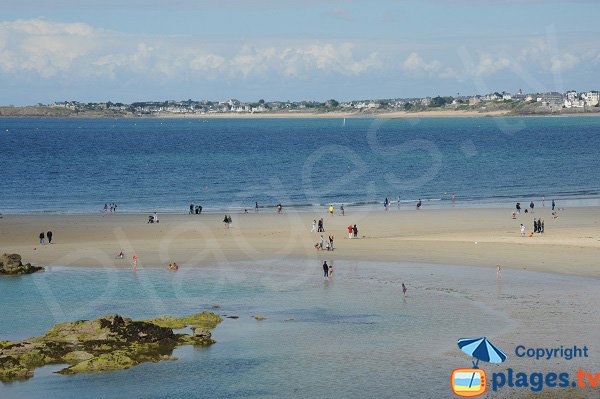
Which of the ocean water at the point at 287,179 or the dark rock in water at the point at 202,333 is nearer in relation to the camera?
the dark rock in water at the point at 202,333

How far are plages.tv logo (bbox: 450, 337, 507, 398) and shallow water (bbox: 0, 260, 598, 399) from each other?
1.81 ft

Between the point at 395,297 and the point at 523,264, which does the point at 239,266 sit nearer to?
the point at 395,297

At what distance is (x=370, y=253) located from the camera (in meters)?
60.0

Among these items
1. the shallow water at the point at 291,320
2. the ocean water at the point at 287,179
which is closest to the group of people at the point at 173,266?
the shallow water at the point at 291,320

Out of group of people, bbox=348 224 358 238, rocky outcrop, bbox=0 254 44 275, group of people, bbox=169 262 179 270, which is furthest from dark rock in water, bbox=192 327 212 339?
group of people, bbox=348 224 358 238

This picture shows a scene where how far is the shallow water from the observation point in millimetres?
31812

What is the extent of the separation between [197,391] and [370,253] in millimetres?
30010

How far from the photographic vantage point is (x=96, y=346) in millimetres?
35531

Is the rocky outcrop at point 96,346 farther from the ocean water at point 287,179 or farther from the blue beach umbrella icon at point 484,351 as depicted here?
the ocean water at point 287,179

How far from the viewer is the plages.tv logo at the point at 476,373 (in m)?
29.8

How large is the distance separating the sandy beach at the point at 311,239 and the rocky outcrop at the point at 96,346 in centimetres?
1908

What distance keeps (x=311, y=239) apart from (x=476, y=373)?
3533 cm

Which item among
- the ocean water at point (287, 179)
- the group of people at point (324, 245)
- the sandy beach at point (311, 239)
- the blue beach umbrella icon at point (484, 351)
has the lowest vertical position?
the ocean water at point (287, 179)

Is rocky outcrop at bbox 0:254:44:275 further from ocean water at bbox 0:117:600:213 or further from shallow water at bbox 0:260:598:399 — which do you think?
ocean water at bbox 0:117:600:213
